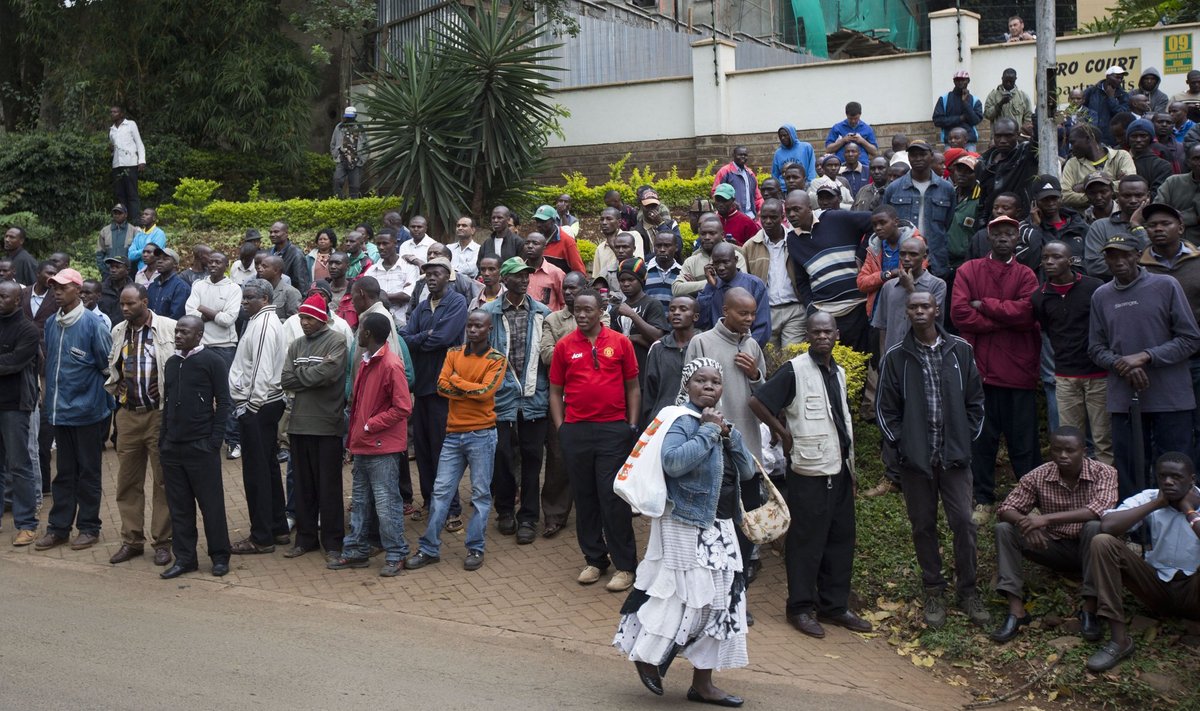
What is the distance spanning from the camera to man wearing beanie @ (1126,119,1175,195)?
12.0m

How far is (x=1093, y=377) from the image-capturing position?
900 centimetres

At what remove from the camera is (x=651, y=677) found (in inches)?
273

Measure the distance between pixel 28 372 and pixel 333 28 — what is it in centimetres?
1406

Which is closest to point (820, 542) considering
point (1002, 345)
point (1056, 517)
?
point (1056, 517)

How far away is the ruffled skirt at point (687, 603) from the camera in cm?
675

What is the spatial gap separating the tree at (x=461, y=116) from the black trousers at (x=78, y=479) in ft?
22.9

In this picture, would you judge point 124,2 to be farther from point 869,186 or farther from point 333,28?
point 869,186

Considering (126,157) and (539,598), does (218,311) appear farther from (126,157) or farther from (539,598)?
(126,157)

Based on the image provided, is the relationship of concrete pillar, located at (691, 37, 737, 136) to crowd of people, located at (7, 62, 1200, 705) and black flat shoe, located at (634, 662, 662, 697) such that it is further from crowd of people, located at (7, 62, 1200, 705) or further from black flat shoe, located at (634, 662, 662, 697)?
black flat shoe, located at (634, 662, 662, 697)

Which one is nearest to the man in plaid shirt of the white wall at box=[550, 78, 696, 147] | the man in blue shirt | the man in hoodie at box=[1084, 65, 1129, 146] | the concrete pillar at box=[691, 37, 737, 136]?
the man in hoodie at box=[1084, 65, 1129, 146]

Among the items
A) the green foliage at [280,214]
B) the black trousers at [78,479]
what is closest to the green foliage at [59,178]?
the green foliage at [280,214]

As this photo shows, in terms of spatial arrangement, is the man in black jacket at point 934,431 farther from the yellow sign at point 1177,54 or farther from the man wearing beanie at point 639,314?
the yellow sign at point 1177,54

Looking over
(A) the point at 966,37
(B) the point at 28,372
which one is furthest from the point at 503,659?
(A) the point at 966,37

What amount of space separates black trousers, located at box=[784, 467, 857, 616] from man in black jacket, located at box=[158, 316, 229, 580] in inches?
171
